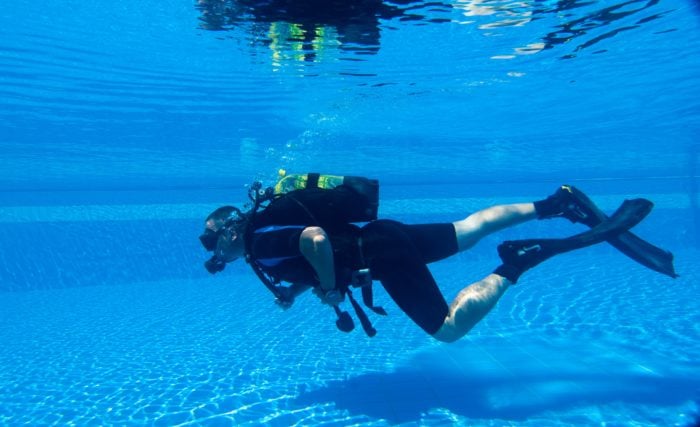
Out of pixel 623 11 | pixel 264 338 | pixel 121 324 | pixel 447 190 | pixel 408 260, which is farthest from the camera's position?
pixel 447 190

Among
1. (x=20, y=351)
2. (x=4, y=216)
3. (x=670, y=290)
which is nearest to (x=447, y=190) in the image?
(x=670, y=290)

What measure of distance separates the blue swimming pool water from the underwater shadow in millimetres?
35

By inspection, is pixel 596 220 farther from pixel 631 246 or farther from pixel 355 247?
pixel 355 247

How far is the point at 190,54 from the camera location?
32.8 feet

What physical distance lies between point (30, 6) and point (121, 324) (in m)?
7.80

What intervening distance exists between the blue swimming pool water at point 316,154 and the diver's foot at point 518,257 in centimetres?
173

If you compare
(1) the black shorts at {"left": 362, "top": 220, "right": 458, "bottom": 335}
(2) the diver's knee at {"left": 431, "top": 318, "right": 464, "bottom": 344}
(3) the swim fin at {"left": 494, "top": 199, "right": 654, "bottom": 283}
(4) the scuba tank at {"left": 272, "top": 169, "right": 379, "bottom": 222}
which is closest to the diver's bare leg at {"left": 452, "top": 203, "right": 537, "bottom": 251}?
(3) the swim fin at {"left": 494, "top": 199, "right": 654, "bottom": 283}

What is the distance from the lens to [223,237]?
501cm

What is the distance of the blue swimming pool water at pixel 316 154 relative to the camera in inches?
246

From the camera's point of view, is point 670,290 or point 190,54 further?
point 670,290

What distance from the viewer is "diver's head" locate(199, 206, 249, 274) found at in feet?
16.2

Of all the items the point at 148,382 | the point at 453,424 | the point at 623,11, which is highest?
the point at 623,11

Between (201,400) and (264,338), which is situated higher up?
(201,400)

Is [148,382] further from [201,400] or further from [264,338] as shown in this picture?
[264,338]
